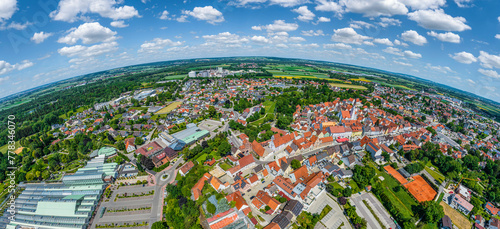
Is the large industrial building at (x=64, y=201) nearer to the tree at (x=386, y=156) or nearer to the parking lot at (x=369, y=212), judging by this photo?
the parking lot at (x=369, y=212)

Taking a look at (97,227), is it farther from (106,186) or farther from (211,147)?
(211,147)

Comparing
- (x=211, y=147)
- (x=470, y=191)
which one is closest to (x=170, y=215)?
(x=211, y=147)

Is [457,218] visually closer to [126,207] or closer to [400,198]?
[400,198]

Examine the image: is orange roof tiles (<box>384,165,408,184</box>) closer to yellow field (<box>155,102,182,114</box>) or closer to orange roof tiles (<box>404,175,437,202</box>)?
orange roof tiles (<box>404,175,437,202</box>)

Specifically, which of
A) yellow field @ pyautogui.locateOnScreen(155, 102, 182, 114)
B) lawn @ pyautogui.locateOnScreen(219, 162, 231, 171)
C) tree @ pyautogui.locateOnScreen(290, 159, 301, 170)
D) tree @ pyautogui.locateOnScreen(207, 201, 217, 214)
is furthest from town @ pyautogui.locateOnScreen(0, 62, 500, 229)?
yellow field @ pyautogui.locateOnScreen(155, 102, 182, 114)

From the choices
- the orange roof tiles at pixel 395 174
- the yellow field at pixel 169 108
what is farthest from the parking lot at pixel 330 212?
the yellow field at pixel 169 108

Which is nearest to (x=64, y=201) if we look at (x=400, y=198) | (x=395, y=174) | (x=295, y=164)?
(x=295, y=164)
